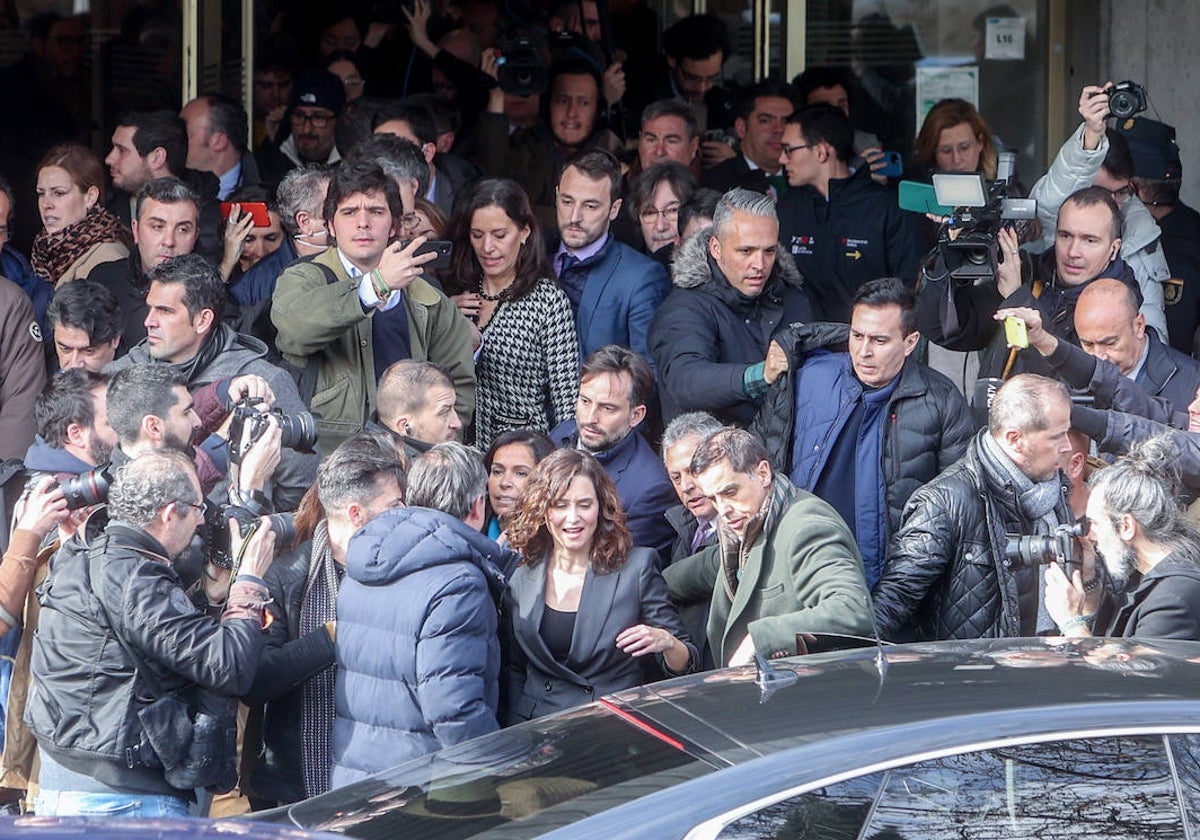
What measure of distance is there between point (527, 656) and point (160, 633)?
114 cm

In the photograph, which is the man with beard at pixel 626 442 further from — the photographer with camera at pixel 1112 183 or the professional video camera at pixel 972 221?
the photographer with camera at pixel 1112 183

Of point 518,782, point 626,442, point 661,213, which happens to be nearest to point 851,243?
point 661,213

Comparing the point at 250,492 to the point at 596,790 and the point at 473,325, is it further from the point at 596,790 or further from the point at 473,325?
the point at 596,790

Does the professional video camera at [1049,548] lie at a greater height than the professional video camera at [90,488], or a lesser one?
lesser

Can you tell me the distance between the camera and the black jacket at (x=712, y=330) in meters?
6.56

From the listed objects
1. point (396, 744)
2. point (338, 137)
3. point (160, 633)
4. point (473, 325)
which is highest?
point (338, 137)

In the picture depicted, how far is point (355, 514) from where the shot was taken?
5.27 m

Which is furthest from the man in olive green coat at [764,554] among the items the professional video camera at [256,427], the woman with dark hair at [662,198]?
the woman with dark hair at [662,198]

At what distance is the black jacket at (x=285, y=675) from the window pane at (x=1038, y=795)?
7.59 ft

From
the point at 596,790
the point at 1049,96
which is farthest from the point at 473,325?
the point at 1049,96

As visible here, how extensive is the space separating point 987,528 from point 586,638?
4.21 feet

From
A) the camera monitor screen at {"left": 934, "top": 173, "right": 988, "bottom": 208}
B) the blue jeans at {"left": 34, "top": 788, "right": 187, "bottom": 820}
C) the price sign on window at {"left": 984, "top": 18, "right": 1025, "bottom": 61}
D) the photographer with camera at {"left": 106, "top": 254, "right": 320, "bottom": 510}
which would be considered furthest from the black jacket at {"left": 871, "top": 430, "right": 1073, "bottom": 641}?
the price sign on window at {"left": 984, "top": 18, "right": 1025, "bottom": 61}

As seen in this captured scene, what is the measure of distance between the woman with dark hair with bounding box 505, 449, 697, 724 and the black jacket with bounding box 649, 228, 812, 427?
3.68 feet

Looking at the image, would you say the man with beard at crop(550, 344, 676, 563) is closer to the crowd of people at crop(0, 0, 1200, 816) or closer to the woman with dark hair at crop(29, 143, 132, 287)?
the crowd of people at crop(0, 0, 1200, 816)
